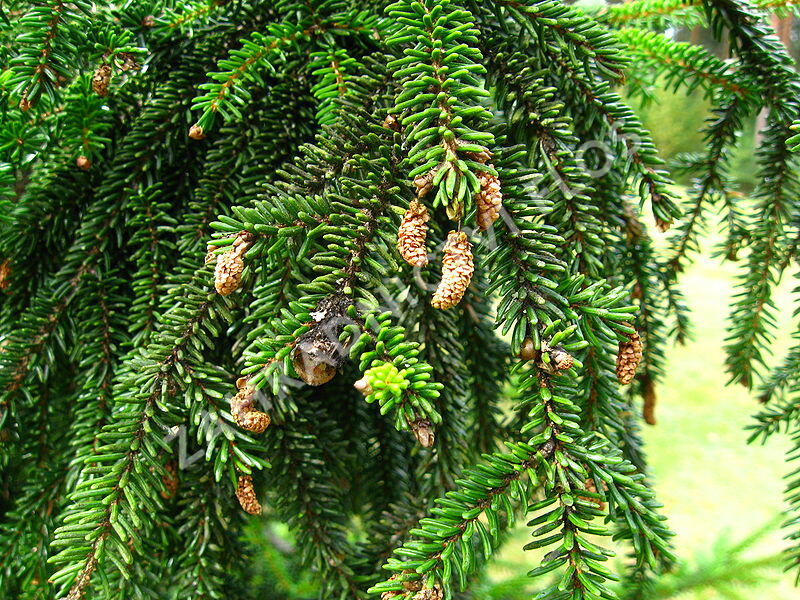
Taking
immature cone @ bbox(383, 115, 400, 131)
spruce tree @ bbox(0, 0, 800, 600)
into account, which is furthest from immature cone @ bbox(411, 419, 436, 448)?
immature cone @ bbox(383, 115, 400, 131)

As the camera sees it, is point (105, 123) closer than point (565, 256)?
No

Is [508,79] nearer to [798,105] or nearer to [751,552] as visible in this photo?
[798,105]

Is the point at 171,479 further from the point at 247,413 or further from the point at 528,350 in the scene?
the point at 528,350

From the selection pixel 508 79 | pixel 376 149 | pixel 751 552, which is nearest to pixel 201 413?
pixel 376 149

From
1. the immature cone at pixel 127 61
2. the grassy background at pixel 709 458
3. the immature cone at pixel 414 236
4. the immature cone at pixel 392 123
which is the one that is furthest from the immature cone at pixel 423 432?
the grassy background at pixel 709 458

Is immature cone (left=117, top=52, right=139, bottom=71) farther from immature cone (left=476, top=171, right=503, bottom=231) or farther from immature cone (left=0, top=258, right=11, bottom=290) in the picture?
immature cone (left=476, top=171, right=503, bottom=231)
